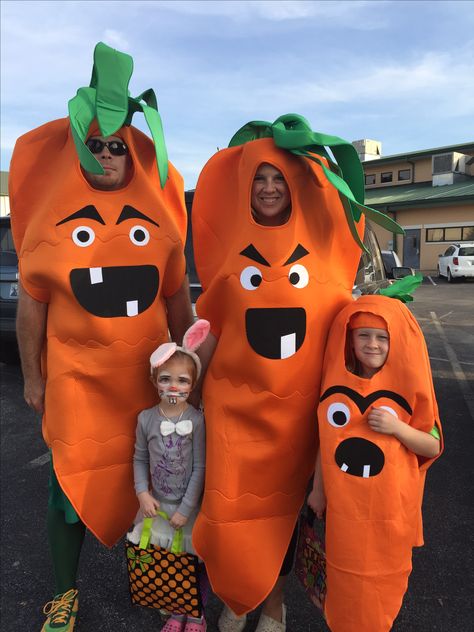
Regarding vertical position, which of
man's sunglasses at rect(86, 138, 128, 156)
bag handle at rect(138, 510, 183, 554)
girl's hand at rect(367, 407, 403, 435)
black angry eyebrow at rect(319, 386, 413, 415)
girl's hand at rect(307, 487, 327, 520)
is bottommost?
bag handle at rect(138, 510, 183, 554)

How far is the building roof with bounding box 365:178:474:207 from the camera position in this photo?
23.7 metres

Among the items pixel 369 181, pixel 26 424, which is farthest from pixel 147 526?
pixel 369 181

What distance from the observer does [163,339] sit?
2.18 metres

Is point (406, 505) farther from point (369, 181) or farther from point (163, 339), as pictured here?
point (369, 181)

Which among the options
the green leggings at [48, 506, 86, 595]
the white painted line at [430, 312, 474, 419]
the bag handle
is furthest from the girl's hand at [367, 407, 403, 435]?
the white painted line at [430, 312, 474, 419]

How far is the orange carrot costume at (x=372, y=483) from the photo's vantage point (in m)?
1.69

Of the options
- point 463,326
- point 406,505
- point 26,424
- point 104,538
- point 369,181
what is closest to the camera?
point 406,505

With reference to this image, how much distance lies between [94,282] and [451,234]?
25133 millimetres

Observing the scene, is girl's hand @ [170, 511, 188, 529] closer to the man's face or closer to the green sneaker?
the green sneaker

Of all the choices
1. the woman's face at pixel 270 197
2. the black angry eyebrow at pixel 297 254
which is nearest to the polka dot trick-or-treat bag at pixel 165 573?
the black angry eyebrow at pixel 297 254

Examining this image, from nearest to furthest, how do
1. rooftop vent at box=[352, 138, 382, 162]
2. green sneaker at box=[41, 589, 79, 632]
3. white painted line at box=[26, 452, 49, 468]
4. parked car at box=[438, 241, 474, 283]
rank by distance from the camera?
green sneaker at box=[41, 589, 79, 632], white painted line at box=[26, 452, 49, 468], parked car at box=[438, 241, 474, 283], rooftop vent at box=[352, 138, 382, 162]

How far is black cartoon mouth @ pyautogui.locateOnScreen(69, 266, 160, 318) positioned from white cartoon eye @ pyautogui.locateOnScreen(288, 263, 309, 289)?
579mm

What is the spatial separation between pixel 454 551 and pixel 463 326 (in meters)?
8.16

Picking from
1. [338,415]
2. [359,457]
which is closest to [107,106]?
[338,415]
